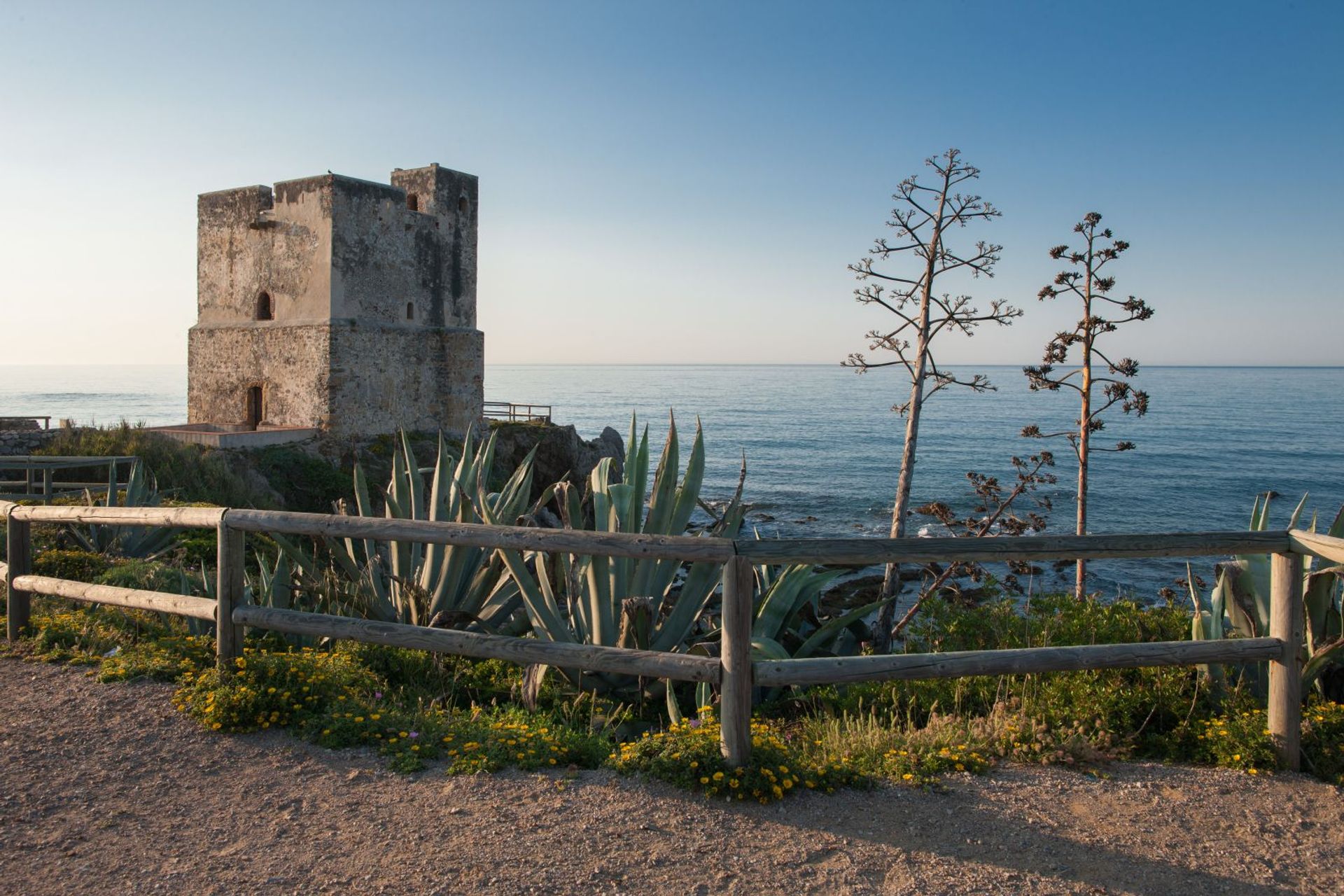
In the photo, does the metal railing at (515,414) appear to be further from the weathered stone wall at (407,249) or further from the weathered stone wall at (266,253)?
the weathered stone wall at (266,253)

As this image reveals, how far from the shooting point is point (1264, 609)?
418 cm

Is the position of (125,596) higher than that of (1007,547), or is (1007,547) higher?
(1007,547)

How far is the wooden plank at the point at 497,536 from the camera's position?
333cm

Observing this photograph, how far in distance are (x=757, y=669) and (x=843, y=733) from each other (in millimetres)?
788

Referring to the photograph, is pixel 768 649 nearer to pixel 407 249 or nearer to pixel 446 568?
pixel 446 568

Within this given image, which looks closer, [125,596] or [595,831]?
[595,831]

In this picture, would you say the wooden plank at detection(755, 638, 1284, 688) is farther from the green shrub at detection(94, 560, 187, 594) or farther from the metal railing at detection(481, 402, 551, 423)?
the metal railing at detection(481, 402, 551, 423)

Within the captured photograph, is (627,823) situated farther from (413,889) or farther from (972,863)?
(972,863)

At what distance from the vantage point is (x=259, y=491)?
1934 cm

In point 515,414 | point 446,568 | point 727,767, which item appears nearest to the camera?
point 727,767

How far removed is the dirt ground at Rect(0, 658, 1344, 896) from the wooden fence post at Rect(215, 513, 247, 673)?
0.56 meters

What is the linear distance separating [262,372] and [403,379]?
3.53 meters

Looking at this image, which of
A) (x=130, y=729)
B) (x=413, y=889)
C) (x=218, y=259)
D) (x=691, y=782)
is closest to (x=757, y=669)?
(x=691, y=782)

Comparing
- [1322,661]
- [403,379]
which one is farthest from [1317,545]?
[403,379]
